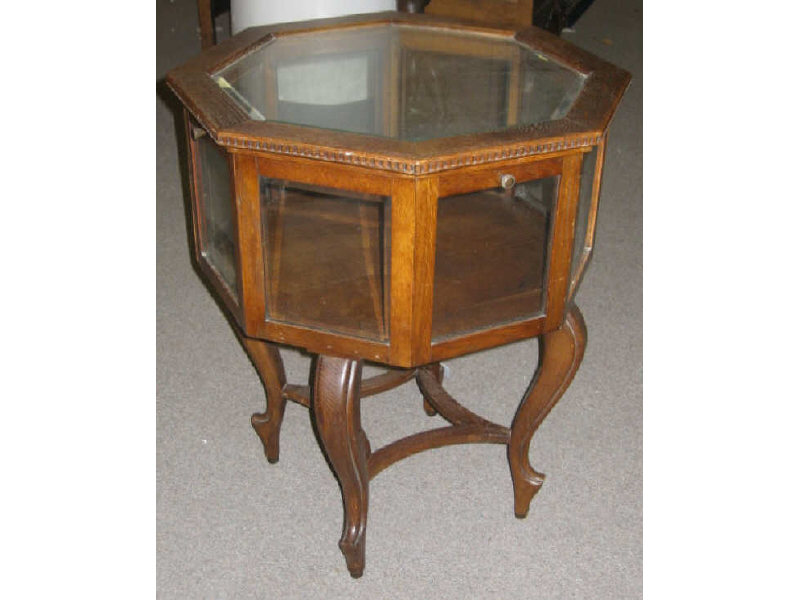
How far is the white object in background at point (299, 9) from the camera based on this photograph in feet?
8.12

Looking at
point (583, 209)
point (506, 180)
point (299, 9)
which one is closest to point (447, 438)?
point (583, 209)

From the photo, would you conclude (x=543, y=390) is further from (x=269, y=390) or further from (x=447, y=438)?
(x=269, y=390)

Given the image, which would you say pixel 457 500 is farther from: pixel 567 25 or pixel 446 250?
pixel 567 25

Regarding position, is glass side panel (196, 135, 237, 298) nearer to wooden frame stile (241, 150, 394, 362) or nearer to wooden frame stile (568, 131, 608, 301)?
wooden frame stile (241, 150, 394, 362)

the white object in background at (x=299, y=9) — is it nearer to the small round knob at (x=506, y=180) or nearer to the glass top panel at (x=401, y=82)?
the glass top panel at (x=401, y=82)

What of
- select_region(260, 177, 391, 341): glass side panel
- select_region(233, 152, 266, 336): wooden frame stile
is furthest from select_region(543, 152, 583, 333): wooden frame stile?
select_region(233, 152, 266, 336): wooden frame stile

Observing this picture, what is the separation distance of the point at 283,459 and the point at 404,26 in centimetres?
100

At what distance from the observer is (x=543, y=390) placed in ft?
5.44

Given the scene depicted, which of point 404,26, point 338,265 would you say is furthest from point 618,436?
point 404,26

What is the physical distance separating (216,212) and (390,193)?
0.41 metres

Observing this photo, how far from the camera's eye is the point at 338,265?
1.49 m

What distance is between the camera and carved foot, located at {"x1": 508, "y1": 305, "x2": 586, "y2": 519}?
1.60 metres

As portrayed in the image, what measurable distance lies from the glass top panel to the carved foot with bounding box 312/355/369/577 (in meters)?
0.41

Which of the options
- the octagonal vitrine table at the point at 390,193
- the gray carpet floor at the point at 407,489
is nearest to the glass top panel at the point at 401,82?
the octagonal vitrine table at the point at 390,193
